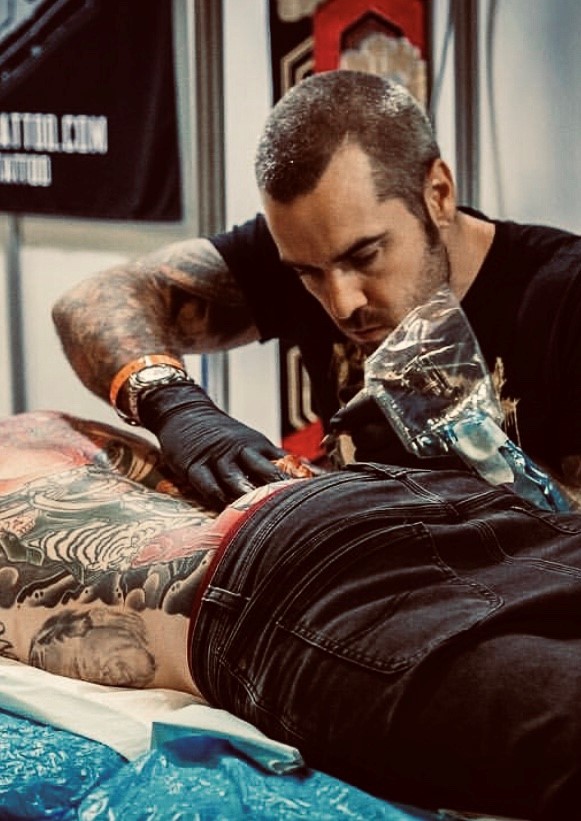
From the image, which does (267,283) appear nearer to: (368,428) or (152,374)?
(152,374)

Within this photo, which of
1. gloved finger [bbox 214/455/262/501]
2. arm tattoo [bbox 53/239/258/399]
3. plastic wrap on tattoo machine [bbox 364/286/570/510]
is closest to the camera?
gloved finger [bbox 214/455/262/501]

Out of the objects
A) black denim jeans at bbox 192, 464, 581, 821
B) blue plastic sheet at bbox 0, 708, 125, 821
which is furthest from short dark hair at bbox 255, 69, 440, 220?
blue plastic sheet at bbox 0, 708, 125, 821

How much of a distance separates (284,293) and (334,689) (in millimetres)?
1039

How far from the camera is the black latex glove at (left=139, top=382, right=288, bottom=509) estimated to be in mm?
1371

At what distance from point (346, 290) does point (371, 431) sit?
19 centimetres

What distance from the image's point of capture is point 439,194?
1680 mm

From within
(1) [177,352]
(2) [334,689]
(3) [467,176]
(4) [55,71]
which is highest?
(4) [55,71]

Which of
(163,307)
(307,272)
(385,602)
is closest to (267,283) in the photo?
(163,307)

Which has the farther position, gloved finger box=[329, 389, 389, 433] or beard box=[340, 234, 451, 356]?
beard box=[340, 234, 451, 356]

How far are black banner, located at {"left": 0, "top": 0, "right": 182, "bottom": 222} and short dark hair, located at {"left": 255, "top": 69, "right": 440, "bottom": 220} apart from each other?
4.46 feet

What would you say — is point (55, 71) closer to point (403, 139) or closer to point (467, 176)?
point (467, 176)

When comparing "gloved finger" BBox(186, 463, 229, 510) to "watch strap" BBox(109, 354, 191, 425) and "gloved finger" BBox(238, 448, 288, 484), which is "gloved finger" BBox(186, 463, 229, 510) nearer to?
"gloved finger" BBox(238, 448, 288, 484)

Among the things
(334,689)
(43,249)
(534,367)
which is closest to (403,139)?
(534,367)

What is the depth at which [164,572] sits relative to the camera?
3.75 feet
